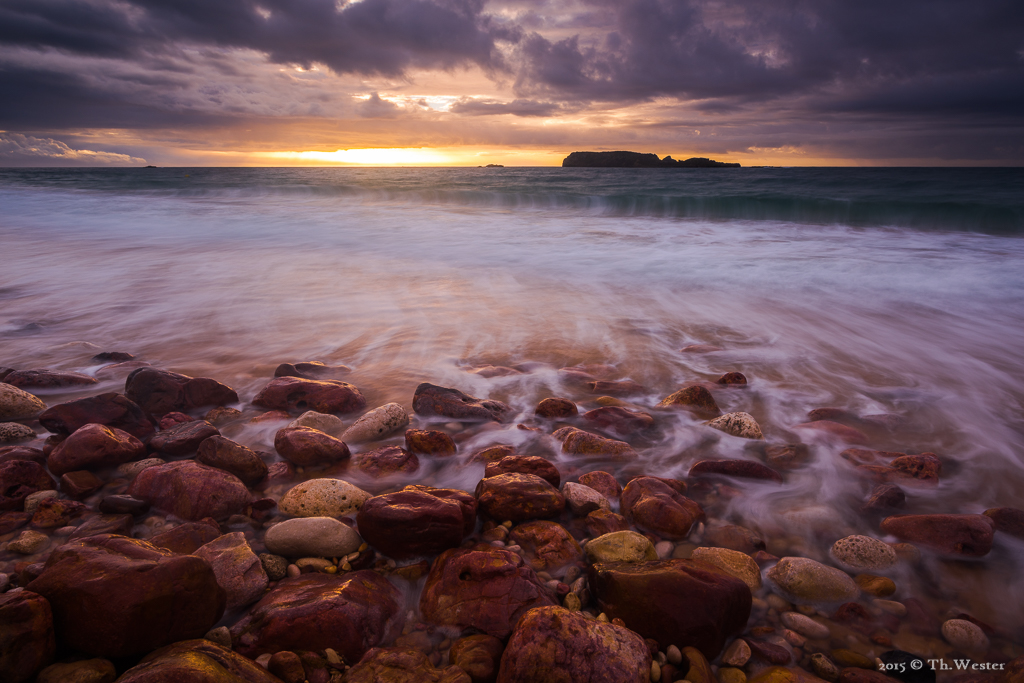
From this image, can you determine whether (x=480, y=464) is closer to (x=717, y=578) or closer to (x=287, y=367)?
(x=717, y=578)

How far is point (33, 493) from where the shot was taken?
7.48ft

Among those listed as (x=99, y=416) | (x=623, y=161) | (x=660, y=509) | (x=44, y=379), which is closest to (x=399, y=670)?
(x=660, y=509)

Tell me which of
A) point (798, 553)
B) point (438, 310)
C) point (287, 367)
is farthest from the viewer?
point (438, 310)

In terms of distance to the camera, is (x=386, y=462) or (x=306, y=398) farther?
(x=306, y=398)

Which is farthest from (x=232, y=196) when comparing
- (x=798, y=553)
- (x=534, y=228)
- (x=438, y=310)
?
(x=798, y=553)

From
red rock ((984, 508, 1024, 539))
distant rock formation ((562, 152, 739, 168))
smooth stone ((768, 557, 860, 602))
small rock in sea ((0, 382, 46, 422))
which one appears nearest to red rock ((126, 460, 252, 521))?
small rock in sea ((0, 382, 46, 422))

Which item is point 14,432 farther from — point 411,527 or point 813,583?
point 813,583

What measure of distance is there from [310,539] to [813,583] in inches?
78.3

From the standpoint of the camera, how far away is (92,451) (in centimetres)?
251

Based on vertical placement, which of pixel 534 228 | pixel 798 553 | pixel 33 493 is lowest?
pixel 798 553

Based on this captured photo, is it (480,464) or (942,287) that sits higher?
(942,287)

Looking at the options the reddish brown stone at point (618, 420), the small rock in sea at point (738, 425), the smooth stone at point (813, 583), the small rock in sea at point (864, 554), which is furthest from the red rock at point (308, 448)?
the small rock in sea at point (864, 554)

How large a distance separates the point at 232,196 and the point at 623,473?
1210 inches

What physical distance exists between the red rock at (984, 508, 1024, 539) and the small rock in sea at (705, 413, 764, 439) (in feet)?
3.67
